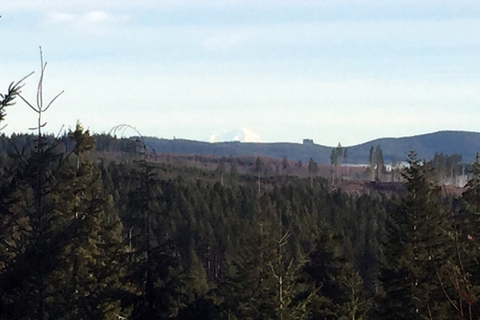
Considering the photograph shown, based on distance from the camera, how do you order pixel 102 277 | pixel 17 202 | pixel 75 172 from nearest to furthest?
pixel 17 202 < pixel 102 277 < pixel 75 172

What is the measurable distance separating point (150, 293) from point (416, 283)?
9228mm

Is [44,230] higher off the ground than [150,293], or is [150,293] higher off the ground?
[44,230]

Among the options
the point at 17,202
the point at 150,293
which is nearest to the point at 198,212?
the point at 150,293

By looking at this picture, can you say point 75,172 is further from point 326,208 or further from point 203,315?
point 326,208

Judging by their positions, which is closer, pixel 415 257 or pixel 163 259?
pixel 163 259

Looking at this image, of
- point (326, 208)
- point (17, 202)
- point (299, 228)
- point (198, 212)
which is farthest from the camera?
point (326, 208)

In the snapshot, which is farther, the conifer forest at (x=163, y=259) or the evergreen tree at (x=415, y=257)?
the evergreen tree at (x=415, y=257)

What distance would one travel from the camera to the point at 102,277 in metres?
20.9

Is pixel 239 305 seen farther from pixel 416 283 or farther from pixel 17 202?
pixel 17 202

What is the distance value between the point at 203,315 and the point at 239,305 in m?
6.70

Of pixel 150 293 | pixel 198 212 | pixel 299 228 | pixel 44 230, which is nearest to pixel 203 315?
pixel 150 293

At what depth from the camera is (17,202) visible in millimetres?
11305

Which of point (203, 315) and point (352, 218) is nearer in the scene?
point (203, 315)

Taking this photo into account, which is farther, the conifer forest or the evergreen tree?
the evergreen tree
